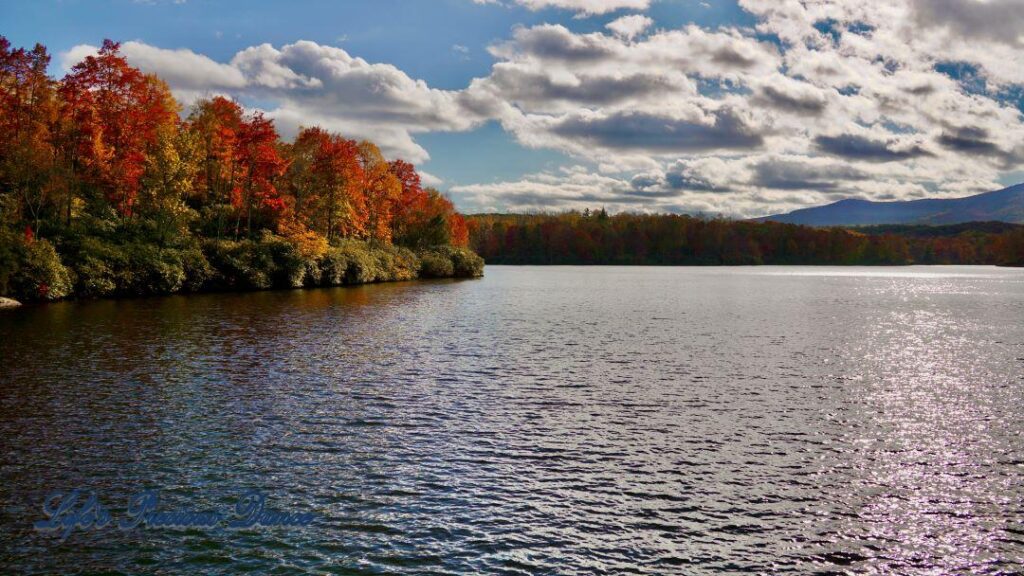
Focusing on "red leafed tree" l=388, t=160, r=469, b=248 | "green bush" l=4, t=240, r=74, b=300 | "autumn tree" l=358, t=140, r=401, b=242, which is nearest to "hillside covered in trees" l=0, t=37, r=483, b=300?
"green bush" l=4, t=240, r=74, b=300

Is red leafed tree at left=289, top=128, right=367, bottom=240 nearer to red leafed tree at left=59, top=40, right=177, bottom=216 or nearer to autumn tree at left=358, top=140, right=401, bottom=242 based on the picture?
autumn tree at left=358, top=140, right=401, bottom=242

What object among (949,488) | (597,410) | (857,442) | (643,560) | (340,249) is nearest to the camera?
(643,560)

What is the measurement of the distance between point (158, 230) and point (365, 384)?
50650mm

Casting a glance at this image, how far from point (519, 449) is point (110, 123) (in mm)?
66636

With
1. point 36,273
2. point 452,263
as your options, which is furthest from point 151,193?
point 452,263

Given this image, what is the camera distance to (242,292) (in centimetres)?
6912

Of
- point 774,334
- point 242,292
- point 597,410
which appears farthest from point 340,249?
point 597,410

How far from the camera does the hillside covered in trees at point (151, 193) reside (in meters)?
58.0

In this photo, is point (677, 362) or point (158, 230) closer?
point (677, 362)

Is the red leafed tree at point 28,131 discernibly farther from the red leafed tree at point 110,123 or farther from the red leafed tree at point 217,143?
the red leafed tree at point 217,143

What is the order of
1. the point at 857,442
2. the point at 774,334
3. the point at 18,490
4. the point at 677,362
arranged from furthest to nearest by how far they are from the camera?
the point at 774,334
the point at 677,362
the point at 857,442
the point at 18,490

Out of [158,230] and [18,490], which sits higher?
[158,230]

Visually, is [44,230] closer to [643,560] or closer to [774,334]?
[774,334]

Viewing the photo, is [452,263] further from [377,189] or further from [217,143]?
[217,143]
